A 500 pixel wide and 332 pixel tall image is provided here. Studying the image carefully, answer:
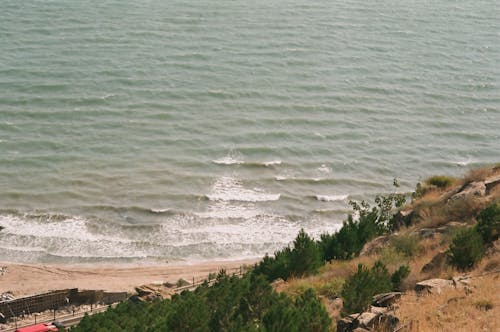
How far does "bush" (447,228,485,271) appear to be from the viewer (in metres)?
21.8

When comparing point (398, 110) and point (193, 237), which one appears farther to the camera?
point (398, 110)

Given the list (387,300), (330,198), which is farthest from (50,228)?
(387,300)

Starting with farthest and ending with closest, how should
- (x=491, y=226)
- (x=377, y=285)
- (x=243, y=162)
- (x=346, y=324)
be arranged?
(x=243, y=162) → (x=491, y=226) → (x=377, y=285) → (x=346, y=324)

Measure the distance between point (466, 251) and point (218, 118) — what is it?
39830mm

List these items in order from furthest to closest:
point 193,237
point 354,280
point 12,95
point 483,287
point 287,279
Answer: point 12,95, point 193,237, point 287,279, point 354,280, point 483,287

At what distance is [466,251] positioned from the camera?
21.9 meters

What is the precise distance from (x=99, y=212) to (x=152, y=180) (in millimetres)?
5253

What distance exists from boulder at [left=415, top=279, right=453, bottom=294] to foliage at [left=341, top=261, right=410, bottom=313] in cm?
122

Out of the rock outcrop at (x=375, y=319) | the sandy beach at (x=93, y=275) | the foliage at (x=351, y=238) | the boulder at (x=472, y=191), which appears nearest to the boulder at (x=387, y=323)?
the rock outcrop at (x=375, y=319)

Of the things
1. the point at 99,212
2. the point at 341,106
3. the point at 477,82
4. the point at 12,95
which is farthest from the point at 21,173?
the point at 477,82

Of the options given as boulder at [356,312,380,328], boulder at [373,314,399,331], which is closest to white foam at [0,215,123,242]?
boulder at [356,312,380,328]

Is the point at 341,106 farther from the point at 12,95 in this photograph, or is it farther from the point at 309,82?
the point at 12,95

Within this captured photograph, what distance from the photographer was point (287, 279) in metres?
28.5

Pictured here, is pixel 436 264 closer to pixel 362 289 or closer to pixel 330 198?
pixel 362 289
